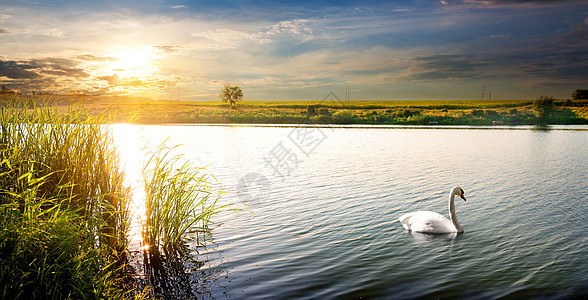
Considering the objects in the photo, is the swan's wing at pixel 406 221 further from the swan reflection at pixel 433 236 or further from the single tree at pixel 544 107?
the single tree at pixel 544 107

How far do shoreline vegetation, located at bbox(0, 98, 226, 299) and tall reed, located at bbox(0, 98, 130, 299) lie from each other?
1 cm

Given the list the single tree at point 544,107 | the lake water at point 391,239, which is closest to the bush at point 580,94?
the single tree at point 544,107

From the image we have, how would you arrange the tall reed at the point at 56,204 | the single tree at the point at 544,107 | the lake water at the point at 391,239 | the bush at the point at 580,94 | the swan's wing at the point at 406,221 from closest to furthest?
the tall reed at the point at 56,204 < the lake water at the point at 391,239 < the swan's wing at the point at 406,221 < the single tree at the point at 544,107 < the bush at the point at 580,94

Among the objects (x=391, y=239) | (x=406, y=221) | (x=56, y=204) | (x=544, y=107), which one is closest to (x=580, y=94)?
(x=544, y=107)

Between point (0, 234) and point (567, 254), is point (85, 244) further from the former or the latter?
point (567, 254)

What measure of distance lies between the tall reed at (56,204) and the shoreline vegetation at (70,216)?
1 cm

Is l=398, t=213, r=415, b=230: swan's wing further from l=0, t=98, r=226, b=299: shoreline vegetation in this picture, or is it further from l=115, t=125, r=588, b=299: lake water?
l=0, t=98, r=226, b=299: shoreline vegetation

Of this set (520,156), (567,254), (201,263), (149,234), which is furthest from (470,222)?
(520,156)

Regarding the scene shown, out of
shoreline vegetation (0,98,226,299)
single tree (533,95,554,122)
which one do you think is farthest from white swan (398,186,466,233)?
single tree (533,95,554,122)

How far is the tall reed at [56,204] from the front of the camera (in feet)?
14.0

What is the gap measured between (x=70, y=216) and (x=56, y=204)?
0.91ft

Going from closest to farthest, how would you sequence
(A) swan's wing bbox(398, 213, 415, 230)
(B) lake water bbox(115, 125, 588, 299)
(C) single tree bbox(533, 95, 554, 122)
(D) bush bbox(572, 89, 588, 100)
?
(B) lake water bbox(115, 125, 588, 299)
(A) swan's wing bbox(398, 213, 415, 230)
(C) single tree bbox(533, 95, 554, 122)
(D) bush bbox(572, 89, 588, 100)

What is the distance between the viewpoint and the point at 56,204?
4.86 metres

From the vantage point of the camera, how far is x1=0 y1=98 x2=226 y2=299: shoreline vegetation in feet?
14.2
